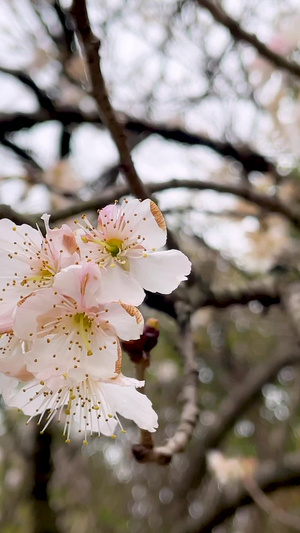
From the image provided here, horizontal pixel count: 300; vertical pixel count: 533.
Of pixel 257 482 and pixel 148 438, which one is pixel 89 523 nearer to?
pixel 257 482

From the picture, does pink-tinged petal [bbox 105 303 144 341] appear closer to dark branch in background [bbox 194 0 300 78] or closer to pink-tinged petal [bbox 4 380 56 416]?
pink-tinged petal [bbox 4 380 56 416]

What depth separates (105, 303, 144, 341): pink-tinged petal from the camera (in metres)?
0.45

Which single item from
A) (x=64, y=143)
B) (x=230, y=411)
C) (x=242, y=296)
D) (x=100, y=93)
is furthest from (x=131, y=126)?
(x=230, y=411)

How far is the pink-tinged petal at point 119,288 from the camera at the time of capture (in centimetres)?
45

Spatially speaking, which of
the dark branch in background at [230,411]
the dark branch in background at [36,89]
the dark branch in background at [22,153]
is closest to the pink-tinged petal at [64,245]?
the dark branch in background at [36,89]

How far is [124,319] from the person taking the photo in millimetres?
454

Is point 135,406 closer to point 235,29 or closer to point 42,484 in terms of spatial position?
point 235,29

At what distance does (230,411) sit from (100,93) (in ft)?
7.20

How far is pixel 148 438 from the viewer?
1.85ft

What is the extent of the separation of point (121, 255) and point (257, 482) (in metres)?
1.64

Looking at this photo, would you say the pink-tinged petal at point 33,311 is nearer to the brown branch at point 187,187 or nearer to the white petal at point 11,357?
the white petal at point 11,357

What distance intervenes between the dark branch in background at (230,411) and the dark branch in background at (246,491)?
554 millimetres

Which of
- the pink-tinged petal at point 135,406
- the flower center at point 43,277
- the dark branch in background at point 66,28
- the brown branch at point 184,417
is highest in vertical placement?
the dark branch in background at point 66,28

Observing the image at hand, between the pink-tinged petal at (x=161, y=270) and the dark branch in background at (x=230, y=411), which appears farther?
the dark branch in background at (x=230, y=411)
